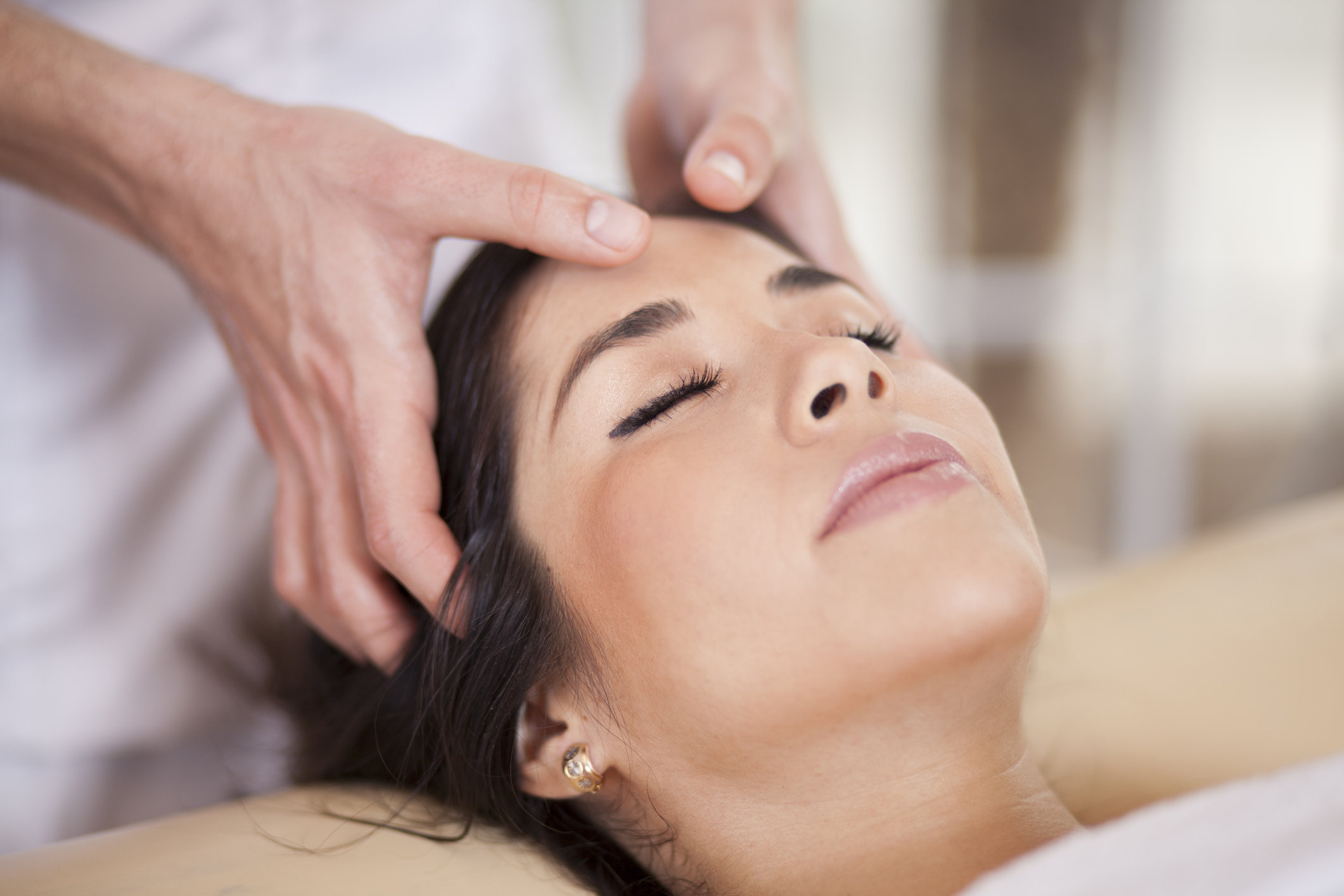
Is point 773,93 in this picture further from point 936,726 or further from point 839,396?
point 936,726

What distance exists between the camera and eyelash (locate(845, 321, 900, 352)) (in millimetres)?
884

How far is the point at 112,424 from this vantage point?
4.11ft

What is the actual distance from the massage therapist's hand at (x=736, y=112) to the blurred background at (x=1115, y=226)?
1605mm

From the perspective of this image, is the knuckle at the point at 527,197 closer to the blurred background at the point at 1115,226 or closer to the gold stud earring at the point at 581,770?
the gold stud earring at the point at 581,770

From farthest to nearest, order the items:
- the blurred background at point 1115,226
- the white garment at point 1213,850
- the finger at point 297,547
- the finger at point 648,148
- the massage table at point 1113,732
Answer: the blurred background at point 1115,226 < the finger at point 648,148 < the finger at point 297,547 < the massage table at point 1113,732 < the white garment at point 1213,850

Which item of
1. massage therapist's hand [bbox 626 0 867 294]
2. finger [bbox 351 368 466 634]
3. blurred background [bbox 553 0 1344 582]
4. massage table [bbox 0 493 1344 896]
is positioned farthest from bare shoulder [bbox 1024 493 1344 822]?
blurred background [bbox 553 0 1344 582]

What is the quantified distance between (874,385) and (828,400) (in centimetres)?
5

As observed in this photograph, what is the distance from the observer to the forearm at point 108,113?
3.02 feet

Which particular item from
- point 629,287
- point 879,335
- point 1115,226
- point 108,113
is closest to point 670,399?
point 629,287

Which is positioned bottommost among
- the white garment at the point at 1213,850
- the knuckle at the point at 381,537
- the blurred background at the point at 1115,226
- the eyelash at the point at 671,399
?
the blurred background at the point at 1115,226

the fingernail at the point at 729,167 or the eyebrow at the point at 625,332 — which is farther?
the fingernail at the point at 729,167

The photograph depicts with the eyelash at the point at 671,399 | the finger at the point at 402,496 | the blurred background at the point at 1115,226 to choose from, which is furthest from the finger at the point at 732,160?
the blurred background at the point at 1115,226

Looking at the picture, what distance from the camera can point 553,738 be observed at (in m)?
0.85

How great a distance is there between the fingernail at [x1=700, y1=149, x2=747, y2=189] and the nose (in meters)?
0.26
